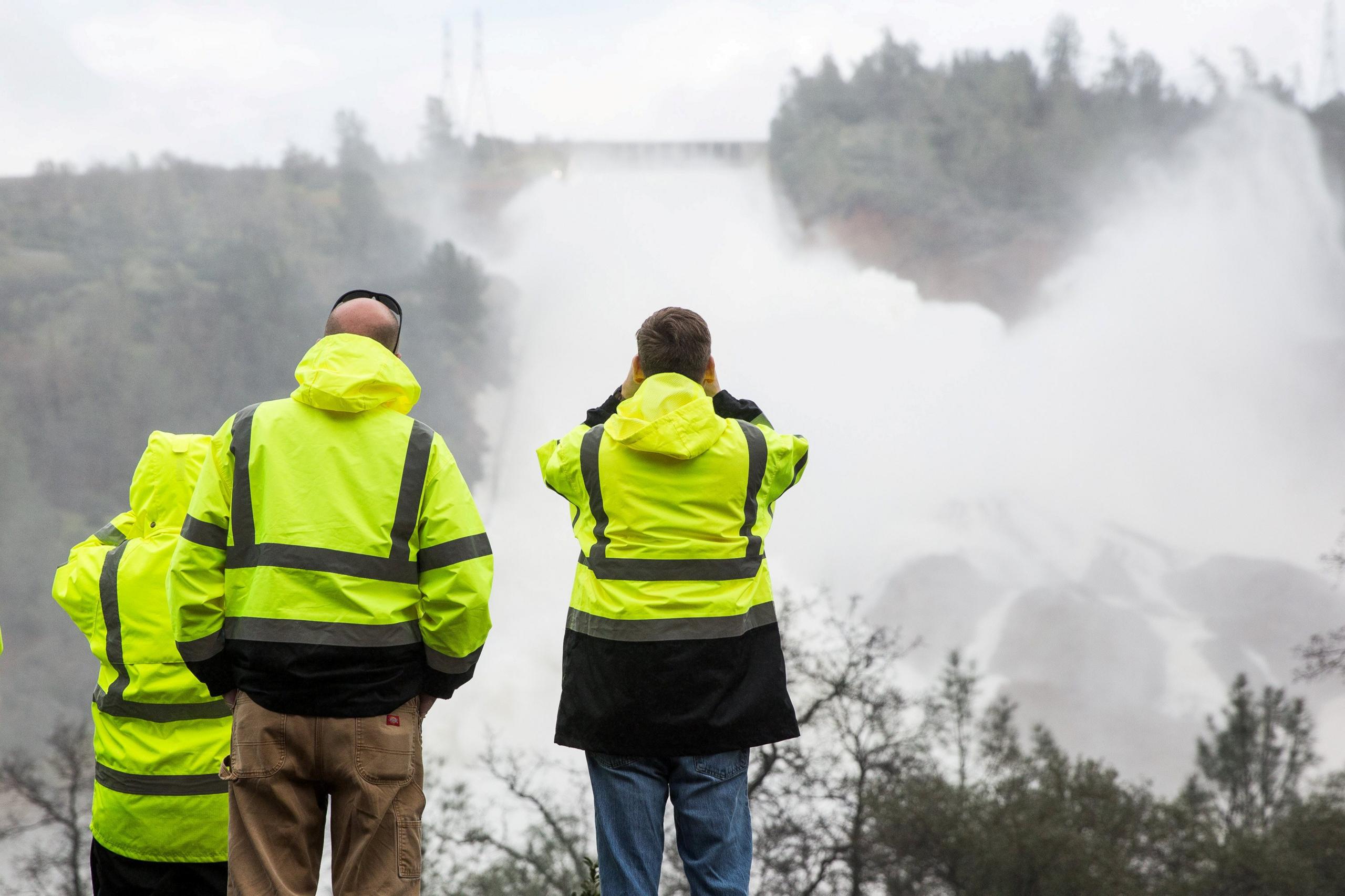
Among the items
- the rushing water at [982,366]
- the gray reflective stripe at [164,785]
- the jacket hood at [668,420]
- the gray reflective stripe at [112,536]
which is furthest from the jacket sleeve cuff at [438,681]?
the rushing water at [982,366]

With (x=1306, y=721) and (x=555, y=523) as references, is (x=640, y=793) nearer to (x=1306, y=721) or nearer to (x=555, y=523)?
(x=1306, y=721)

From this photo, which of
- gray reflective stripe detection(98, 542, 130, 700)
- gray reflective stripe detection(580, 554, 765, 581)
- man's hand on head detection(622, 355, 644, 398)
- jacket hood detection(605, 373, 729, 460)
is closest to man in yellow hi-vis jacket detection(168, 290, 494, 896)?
gray reflective stripe detection(580, 554, 765, 581)

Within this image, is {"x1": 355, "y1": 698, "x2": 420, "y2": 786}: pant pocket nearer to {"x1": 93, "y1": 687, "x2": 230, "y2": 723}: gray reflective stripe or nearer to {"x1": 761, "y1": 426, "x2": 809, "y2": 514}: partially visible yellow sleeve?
{"x1": 93, "y1": 687, "x2": 230, "y2": 723}: gray reflective stripe

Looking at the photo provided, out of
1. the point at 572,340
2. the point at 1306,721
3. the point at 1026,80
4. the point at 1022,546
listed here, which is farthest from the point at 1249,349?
the point at 572,340

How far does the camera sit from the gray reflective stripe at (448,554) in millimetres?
2555

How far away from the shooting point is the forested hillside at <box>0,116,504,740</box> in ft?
144

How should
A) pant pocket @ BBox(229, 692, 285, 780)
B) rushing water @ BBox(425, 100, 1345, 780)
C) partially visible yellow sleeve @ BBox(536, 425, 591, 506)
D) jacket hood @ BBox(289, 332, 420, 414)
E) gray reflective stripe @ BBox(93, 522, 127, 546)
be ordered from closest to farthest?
pant pocket @ BBox(229, 692, 285, 780), jacket hood @ BBox(289, 332, 420, 414), partially visible yellow sleeve @ BBox(536, 425, 591, 506), gray reflective stripe @ BBox(93, 522, 127, 546), rushing water @ BBox(425, 100, 1345, 780)

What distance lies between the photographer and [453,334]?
163 ft

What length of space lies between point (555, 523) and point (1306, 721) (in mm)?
26139

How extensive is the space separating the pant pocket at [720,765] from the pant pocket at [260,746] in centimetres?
92

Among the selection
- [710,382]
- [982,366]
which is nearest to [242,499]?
[710,382]

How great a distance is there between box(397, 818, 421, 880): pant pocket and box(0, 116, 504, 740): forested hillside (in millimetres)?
39716

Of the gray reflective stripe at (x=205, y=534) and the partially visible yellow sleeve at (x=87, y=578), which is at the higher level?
the gray reflective stripe at (x=205, y=534)

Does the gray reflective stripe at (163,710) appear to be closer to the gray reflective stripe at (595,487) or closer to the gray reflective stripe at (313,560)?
the gray reflective stripe at (313,560)
